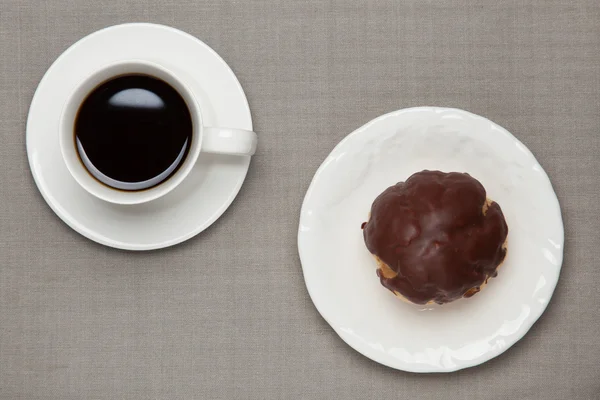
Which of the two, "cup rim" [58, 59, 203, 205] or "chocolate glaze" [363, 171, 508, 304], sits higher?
"cup rim" [58, 59, 203, 205]

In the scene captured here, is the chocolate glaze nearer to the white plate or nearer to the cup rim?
the white plate

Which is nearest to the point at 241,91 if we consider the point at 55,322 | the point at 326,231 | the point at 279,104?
the point at 279,104

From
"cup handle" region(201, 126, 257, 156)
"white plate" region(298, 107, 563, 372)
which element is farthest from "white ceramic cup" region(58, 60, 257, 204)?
"white plate" region(298, 107, 563, 372)

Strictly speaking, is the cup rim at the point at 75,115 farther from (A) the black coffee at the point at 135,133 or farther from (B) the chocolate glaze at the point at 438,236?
(B) the chocolate glaze at the point at 438,236

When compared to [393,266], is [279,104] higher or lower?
higher

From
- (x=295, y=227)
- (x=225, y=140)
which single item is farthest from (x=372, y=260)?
(x=225, y=140)

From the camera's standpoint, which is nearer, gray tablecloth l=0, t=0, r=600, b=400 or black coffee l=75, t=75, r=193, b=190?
black coffee l=75, t=75, r=193, b=190

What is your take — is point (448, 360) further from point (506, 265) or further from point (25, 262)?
point (25, 262)

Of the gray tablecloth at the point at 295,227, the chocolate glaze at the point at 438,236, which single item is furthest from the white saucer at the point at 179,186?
the chocolate glaze at the point at 438,236
